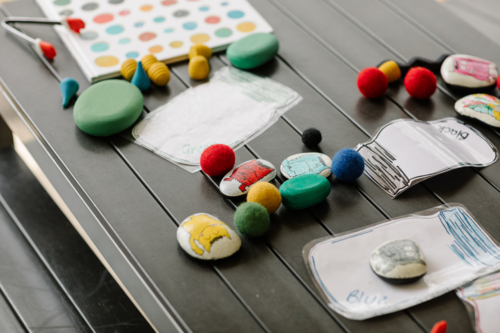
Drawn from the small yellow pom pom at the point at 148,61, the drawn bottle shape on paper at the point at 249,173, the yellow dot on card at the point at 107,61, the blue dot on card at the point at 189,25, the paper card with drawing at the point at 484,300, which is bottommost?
the paper card with drawing at the point at 484,300

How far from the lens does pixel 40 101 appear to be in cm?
100

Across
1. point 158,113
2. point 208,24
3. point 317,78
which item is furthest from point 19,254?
point 317,78

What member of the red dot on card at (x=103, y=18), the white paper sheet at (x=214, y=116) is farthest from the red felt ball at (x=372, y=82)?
the red dot on card at (x=103, y=18)

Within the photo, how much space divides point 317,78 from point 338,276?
1.73 feet

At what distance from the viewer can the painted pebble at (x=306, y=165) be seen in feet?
2.77

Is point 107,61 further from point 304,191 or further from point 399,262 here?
point 399,262

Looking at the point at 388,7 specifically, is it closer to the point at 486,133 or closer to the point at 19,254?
the point at 486,133

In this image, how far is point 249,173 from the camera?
0.83 m

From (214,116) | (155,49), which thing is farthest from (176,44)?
(214,116)

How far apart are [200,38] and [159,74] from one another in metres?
0.20

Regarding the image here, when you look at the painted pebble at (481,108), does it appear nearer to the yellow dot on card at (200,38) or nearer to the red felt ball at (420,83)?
the red felt ball at (420,83)

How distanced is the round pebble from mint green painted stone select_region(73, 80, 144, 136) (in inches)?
16.7

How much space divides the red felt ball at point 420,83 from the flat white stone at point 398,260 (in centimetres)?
42

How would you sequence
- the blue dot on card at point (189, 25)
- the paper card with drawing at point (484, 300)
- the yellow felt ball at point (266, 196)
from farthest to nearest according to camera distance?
the blue dot on card at point (189, 25)
the yellow felt ball at point (266, 196)
the paper card with drawing at point (484, 300)
